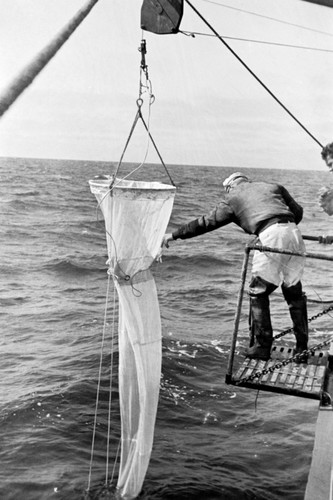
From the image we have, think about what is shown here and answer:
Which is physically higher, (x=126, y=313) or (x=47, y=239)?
(x=126, y=313)

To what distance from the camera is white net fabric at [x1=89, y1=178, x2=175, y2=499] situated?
512cm

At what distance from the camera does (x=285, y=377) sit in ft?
17.0

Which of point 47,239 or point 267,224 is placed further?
point 47,239

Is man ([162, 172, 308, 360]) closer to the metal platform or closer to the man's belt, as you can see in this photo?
the man's belt

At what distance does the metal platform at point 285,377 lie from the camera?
4914 mm

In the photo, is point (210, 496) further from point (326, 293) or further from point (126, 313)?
point (326, 293)

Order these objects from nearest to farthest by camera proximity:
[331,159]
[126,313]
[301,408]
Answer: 1. [331,159]
2. [126,313]
3. [301,408]

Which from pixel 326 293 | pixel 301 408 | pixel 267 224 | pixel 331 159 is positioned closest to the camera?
pixel 331 159

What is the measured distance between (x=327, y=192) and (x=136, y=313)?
6.58ft

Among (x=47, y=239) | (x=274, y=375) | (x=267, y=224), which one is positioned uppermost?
(x=267, y=224)

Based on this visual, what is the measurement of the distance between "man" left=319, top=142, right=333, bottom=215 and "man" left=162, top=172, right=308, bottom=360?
81cm

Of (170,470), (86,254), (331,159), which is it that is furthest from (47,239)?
(331,159)

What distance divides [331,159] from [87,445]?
15.8 feet

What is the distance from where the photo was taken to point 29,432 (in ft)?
25.3
